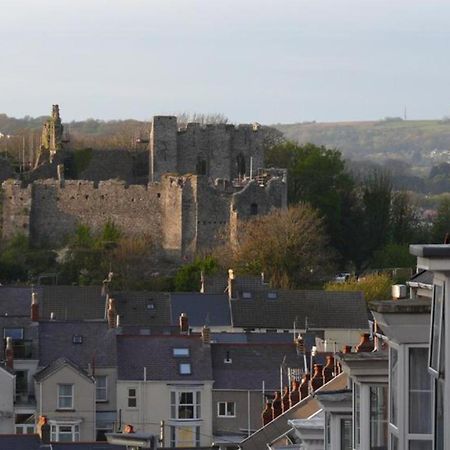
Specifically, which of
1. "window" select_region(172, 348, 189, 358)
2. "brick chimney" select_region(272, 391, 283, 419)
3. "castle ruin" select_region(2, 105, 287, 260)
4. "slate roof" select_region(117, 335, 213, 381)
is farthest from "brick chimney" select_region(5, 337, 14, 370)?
"castle ruin" select_region(2, 105, 287, 260)

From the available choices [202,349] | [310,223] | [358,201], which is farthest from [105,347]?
[358,201]

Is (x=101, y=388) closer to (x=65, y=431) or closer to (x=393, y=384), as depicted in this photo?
(x=65, y=431)

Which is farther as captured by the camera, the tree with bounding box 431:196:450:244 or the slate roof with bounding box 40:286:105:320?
the tree with bounding box 431:196:450:244

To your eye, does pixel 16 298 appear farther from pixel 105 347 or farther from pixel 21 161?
pixel 21 161

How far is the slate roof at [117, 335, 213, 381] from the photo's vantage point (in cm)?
4066

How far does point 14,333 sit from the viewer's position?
4131 cm

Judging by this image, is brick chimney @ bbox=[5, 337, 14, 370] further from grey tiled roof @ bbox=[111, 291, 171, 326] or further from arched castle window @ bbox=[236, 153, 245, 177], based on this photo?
arched castle window @ bbox=[236, 153, 245, 177]

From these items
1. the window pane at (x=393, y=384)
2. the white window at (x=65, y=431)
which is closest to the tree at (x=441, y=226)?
the white window at (x=65, y=431)

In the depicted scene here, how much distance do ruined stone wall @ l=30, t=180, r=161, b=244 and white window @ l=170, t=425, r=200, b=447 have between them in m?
33.8

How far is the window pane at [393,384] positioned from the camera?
371 inches

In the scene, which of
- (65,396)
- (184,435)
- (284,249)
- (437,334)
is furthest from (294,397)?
(284,249)

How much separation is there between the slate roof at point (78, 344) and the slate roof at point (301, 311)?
12.4 m

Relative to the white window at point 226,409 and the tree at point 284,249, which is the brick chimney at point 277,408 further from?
the tree at point 284,249

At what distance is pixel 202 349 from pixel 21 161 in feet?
143
